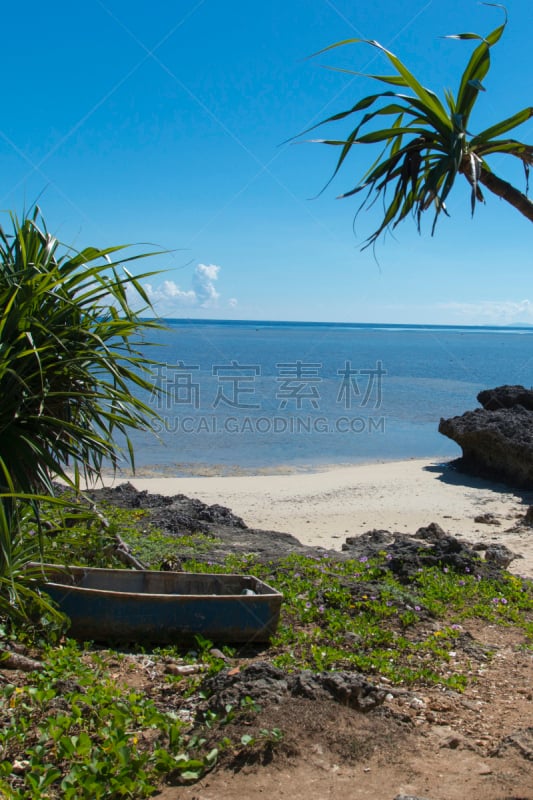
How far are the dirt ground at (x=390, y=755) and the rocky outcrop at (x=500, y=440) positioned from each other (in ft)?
34.1

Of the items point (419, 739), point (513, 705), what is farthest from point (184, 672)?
point (513, 705)

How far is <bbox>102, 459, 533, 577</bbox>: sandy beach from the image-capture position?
10594 mm

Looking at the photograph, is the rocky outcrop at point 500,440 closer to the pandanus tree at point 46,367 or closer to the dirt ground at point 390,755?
the dirt ground at point 390,755

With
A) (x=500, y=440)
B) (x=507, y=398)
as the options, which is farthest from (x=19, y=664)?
(x=507, y=398)

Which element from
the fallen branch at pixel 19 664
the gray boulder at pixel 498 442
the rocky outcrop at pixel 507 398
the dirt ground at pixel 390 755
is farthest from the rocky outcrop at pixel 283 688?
the rocky outcrop at pixel 507 398

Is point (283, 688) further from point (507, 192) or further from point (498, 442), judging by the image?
point (498, 442)

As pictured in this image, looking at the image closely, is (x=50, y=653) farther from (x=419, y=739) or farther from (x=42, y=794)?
(x=419, y=739)

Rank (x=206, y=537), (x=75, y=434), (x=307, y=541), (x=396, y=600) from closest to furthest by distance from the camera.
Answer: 1. (x=75, y=434)
2. (x=396, y=600)
3. (x=206, y=537)
4. (x=307, y=541)

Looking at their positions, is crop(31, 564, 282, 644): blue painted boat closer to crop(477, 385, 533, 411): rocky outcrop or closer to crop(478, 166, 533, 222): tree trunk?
crop(478, 166, 533, 222): tree trunk

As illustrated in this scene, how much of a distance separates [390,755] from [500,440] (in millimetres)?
11932

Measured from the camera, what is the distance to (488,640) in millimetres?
5324

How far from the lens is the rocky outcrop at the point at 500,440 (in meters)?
14.0

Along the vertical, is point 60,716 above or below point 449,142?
below

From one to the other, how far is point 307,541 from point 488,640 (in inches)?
192
